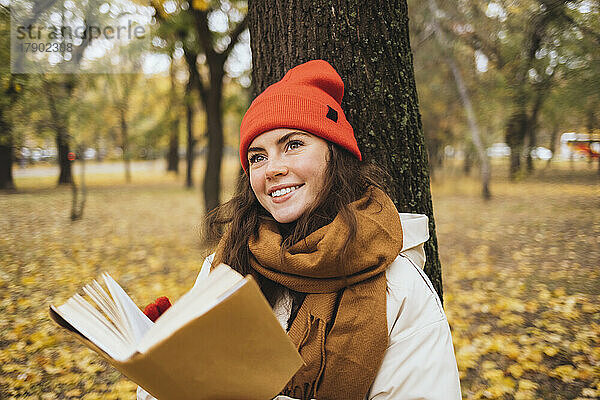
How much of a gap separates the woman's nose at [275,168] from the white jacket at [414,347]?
0.54 m

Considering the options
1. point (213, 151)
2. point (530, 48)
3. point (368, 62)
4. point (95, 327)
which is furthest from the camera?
point (213, 151)

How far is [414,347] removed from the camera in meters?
1.42

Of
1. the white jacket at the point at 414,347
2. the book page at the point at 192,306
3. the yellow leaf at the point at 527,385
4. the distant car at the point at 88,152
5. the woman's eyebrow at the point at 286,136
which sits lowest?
the yellow leaf at the point at 527,385

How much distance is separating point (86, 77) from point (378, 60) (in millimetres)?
8320

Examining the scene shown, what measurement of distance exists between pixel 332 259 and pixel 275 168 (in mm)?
433

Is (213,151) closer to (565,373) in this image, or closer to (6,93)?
(6,93)

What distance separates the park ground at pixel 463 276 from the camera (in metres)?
3.76

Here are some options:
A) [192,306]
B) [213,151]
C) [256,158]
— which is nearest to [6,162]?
[213,151]

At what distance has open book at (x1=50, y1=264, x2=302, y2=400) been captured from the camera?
913mm

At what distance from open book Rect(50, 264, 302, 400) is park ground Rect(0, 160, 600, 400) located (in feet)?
4.21

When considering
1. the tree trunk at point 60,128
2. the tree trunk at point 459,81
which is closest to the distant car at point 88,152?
the tree trunk at point 60,128

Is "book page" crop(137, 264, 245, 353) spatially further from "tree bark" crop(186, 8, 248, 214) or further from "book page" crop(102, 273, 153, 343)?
"tree bark" crop(186, 8, 248, 214)

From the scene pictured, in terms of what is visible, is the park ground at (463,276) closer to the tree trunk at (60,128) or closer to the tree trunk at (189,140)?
the tree trunk at (60,128)

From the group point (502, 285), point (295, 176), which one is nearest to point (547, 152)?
point (502, 285)
